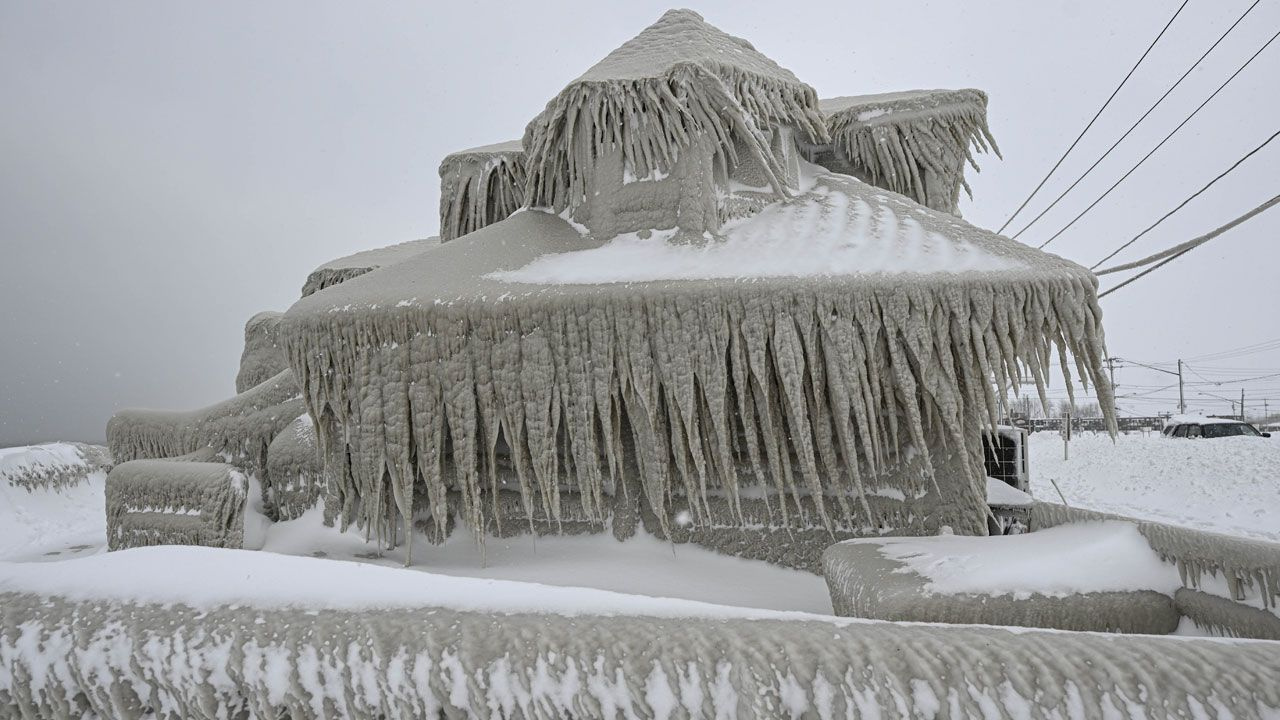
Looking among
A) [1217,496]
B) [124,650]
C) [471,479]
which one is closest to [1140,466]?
[1217,496]

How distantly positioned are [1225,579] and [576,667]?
7.57ft

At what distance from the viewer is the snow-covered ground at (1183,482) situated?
31.4 ft

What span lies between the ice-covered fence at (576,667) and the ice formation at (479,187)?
372 centimetres

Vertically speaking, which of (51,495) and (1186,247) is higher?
(1186,247)

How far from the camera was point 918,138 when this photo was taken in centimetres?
462

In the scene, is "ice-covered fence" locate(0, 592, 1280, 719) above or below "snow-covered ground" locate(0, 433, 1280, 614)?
above

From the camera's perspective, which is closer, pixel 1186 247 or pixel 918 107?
pixel 1186 247

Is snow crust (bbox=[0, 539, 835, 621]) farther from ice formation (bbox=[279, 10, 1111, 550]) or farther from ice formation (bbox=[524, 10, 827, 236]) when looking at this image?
ice formation (bbox=[524, 10, 827, 236])

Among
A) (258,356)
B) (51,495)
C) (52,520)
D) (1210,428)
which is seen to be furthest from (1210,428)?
(51,495)

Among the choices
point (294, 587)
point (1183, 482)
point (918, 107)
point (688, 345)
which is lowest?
point (1183, 482)

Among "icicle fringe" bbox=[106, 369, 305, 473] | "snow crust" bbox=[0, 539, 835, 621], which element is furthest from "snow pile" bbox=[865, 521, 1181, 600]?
"icicle fringe" bbox=[106, 369, 305, 473]

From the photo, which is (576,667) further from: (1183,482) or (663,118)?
(1183,482)

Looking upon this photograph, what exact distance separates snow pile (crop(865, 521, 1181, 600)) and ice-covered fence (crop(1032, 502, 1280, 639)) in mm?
54

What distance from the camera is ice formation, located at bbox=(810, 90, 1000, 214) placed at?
15.0ft
